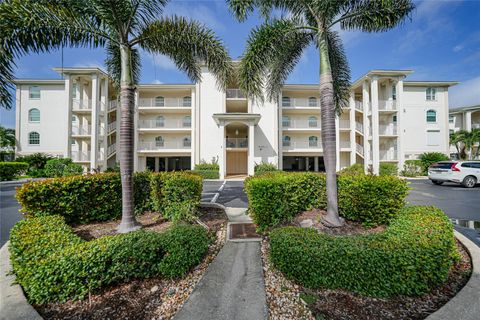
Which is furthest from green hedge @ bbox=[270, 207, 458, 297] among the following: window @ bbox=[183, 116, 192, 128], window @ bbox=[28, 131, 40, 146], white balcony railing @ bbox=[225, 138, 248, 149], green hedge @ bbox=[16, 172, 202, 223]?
window @ bbox=[28, 131, 40, 146]

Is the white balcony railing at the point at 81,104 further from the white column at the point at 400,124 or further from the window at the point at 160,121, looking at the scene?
the white column at the point at 400,124

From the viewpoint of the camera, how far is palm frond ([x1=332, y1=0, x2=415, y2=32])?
511 cm

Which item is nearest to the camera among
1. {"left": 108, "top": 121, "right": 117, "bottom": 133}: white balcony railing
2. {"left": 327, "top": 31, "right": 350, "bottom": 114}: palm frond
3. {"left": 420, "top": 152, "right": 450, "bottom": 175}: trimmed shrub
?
{"left": 327, "top": 31, "right": 350, "bottom": 114}: palm frond

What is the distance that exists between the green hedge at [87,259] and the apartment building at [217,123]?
16086 millimetres

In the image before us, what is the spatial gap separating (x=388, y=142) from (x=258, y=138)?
15.4m

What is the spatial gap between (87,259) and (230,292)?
2.25 m

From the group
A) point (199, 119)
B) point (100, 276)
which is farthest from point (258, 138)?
point (100, 276)

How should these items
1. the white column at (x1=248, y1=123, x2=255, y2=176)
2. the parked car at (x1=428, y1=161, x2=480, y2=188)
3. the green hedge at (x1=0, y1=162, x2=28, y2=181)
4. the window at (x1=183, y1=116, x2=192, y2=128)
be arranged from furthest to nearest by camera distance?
1. the window at (x1=183, y1=116, x2=192, y2=128)
2. the white column at (x1=248, y1=123, x2=255, y2=176)
3. the green hedge at (x1=0, y1=162, x2=28, y2=181)
4. the parked car at (x1=428, y1=161, x2=480, y2=188)

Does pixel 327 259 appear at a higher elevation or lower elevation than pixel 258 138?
lower

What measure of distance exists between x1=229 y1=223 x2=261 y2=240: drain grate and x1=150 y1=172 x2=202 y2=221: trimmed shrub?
1235 mm

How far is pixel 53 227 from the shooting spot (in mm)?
3896

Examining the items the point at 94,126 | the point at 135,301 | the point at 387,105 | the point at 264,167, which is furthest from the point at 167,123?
the point at 387,105

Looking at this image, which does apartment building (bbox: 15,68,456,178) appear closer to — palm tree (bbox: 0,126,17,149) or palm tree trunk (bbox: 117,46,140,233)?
palm tree (bbox: 0,126,17,149)

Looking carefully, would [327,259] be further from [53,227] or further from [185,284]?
[53,227]
